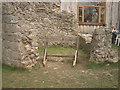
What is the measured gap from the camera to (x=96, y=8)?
455 inches

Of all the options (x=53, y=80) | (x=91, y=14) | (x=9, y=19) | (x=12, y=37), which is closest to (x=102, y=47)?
(x=53, y=80)

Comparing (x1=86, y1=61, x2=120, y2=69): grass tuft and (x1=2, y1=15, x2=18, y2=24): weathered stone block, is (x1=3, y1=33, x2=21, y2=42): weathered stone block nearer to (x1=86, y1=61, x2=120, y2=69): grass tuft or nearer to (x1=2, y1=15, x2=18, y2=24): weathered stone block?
(x1=2, y1=15, x2=18, y2=24): weathered stone block

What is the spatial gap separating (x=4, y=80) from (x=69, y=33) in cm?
671

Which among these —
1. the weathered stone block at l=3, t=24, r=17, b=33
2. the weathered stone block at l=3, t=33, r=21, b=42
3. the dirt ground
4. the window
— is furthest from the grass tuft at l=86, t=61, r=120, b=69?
the window

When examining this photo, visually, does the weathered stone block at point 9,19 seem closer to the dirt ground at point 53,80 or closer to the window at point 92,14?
the dirt ground at point 53,80

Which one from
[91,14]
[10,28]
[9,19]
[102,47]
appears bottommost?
[102,47]

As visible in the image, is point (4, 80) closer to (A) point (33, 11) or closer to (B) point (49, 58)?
(B) point (49, 58)

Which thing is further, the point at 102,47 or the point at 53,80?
the point at 102,47

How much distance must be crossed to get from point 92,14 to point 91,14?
0.26 feet

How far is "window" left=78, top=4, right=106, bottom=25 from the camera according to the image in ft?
37.2

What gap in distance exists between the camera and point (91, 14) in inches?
455

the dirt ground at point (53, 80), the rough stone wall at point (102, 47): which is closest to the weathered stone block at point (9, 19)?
the dirt ground at point (53, 80)

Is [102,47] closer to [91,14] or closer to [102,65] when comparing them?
[102,65]

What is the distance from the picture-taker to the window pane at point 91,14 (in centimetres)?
1143
